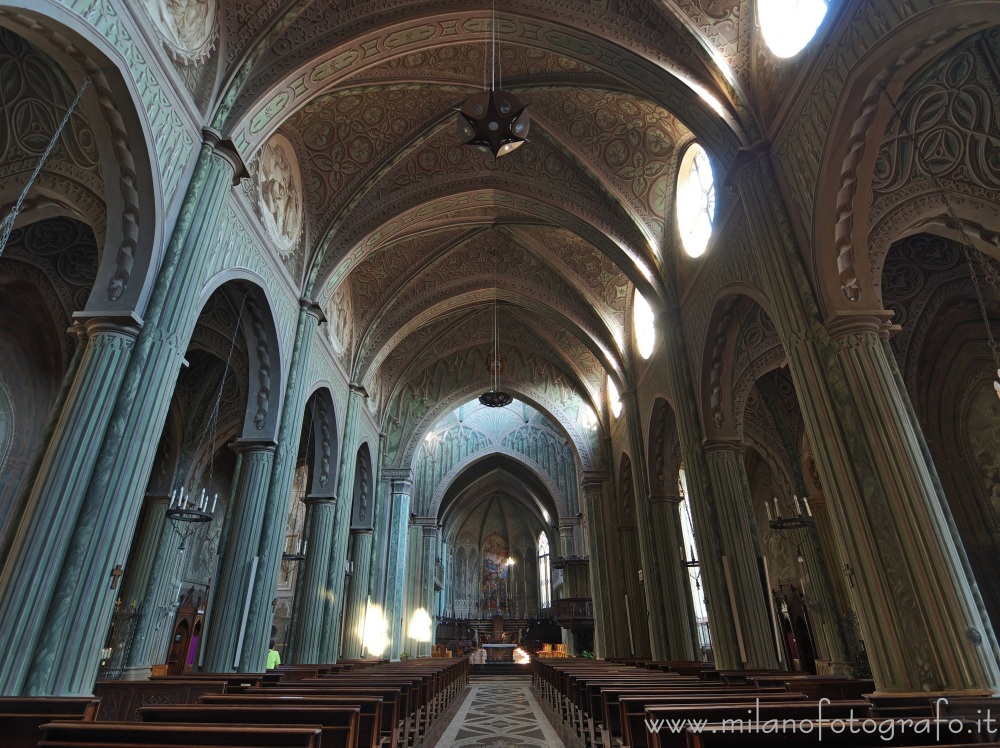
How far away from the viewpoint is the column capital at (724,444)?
31.6 ft

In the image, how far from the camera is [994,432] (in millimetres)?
9344

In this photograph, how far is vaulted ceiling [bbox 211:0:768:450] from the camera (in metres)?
8.05

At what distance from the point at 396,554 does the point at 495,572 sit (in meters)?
19.5

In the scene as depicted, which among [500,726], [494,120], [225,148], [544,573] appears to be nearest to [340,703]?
[500,726]

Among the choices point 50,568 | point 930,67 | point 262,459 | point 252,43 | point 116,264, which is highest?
point 252,43

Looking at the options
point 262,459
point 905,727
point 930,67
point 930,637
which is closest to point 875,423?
point 930,637

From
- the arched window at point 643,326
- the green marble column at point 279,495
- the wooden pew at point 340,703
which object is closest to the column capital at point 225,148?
the green marble column at point 279,495

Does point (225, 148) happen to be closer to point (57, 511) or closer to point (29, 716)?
point (57, 511)

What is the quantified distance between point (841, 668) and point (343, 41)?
1691 cm

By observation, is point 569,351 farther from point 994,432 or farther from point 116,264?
point 116,264

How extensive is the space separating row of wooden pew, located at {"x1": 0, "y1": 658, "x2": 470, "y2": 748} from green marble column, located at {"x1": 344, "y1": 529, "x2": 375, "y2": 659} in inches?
356

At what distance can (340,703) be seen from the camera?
376 centimetres

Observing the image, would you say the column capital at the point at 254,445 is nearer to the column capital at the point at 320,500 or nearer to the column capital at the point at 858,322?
the column capital at the point at 320,500

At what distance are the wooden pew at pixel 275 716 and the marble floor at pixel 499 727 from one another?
156 inches
